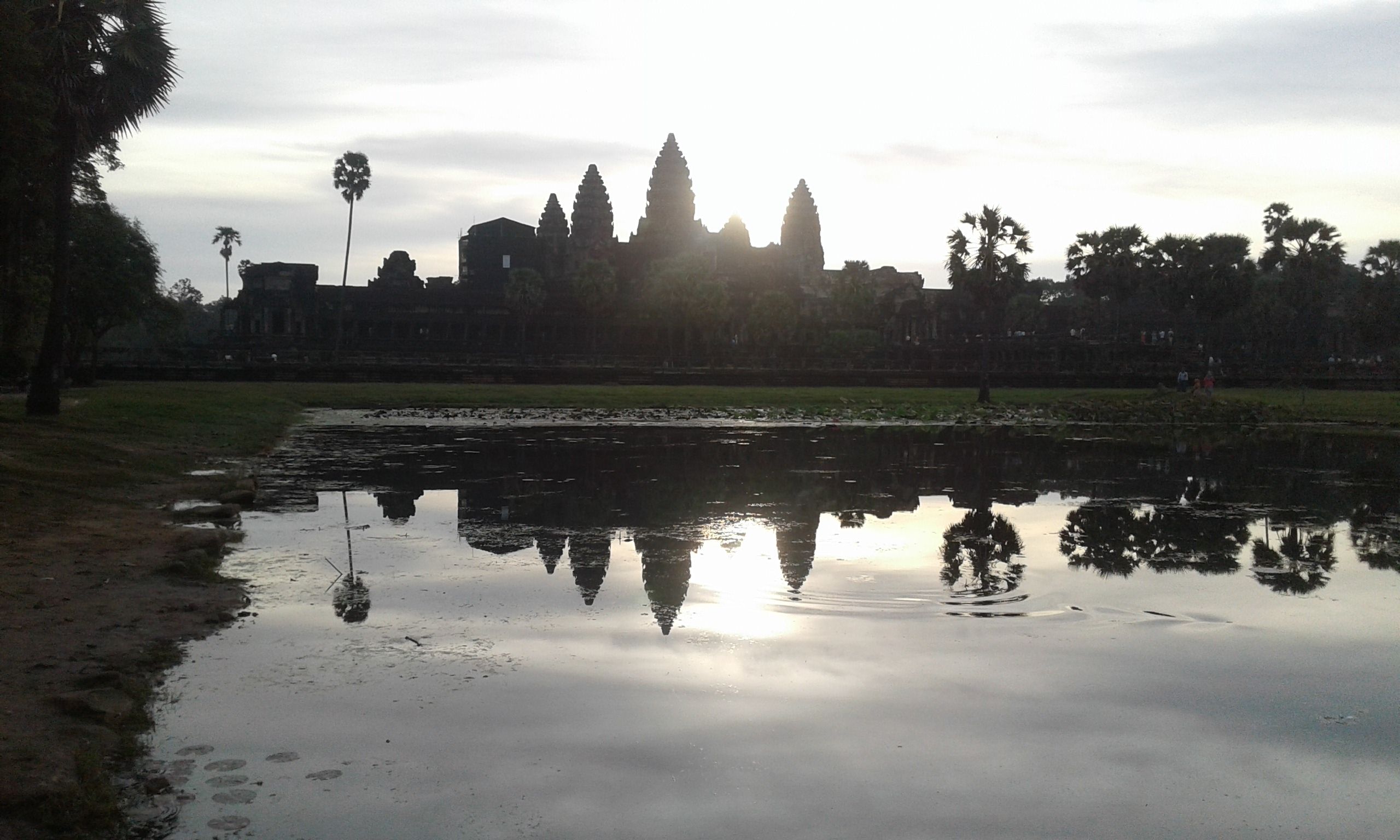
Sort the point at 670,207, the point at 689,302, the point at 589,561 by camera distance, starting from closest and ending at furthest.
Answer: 1. the point at 589,561
2. the point at 689,302
3. the point at 670,207

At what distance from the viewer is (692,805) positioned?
5324 mm

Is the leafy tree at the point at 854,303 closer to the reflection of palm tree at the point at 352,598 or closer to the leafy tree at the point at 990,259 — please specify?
the leafy tree at the point at 990,259

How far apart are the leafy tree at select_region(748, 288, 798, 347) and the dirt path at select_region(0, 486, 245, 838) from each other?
241 feet

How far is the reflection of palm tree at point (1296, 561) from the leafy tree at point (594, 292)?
78776 mm

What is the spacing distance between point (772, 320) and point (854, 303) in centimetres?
1008

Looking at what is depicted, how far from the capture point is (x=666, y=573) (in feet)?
34.7

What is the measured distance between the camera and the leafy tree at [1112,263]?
73.6 meters

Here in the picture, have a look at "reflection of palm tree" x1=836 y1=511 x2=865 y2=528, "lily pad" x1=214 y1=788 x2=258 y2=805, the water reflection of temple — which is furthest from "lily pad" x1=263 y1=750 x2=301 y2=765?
"reflection of palm tree" x1=836 y1=511 x2=865 y2=528

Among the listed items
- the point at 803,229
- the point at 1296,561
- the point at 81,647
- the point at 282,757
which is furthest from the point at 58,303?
the point at 803,229

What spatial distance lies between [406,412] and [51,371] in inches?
528

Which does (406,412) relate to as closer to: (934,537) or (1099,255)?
(934,537)

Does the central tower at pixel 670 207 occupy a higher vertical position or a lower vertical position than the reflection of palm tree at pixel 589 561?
higher

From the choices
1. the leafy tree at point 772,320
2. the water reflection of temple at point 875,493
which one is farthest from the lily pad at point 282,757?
the leafy tree at point 772,320

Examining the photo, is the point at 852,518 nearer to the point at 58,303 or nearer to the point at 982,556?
the point at 982,556
